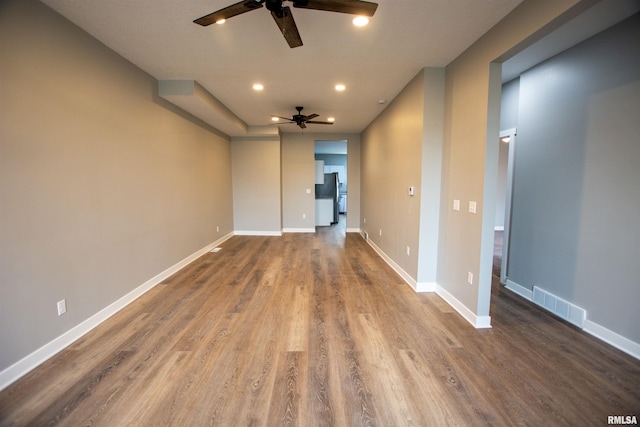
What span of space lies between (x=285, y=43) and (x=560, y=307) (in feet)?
12.6

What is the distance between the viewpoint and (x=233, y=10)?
1770 mm

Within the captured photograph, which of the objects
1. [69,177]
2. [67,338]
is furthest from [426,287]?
[69,177]

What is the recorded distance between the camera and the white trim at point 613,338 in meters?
2.01

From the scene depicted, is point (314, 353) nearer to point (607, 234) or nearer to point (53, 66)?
point (607, 234)

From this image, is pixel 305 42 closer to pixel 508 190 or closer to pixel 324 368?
pixel 324 368

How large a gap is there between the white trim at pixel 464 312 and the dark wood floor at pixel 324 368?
0.22 ft

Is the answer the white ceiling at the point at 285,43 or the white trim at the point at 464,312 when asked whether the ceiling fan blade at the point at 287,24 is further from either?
the white trim at the point at 464,312

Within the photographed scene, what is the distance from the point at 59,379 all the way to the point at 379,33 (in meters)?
3.66

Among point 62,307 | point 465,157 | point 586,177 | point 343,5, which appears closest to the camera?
point 343,5

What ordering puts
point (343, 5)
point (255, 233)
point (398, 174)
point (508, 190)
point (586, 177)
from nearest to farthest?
point (343, 5), point (586, 177), point (508, 190), point (398, 174), point (255, 233)

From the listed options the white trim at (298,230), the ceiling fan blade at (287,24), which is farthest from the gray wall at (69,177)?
the white trim at (298,230)

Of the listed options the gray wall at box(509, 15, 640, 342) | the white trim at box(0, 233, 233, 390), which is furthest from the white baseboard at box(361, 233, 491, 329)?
the white trim at box(0, 233, 233, 390)

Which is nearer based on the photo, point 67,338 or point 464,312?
point 67,338

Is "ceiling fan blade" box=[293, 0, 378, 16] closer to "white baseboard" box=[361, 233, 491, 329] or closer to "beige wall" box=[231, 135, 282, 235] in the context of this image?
"white baseboard" box=[361, 233, 491, 329]
